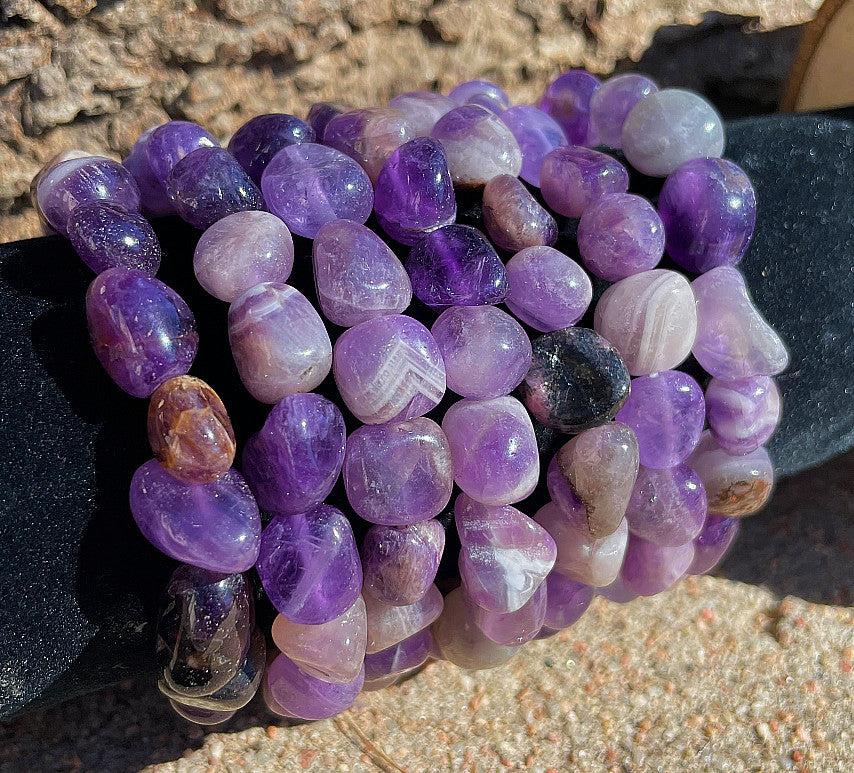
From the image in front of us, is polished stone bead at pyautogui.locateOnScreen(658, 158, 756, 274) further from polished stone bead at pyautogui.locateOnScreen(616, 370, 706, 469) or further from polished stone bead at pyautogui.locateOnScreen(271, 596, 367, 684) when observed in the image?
polished stone bead at pyautogui.locateOnScreen(271, 596, 367, 684)

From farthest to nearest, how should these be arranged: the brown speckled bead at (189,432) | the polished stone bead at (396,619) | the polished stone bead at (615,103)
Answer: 1. the polished stone bead at (615,103)
2. the polished stone bead at (396,619)
3. the brown speckled bead at (189,432)

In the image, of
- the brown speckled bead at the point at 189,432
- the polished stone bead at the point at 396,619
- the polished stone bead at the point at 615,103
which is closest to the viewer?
the brown speckled bead at the point at 189,432

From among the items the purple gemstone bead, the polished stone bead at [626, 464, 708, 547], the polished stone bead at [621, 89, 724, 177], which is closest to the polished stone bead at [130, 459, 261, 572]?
the purple gemstone bead

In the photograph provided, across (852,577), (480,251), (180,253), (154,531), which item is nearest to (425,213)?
(480,251)

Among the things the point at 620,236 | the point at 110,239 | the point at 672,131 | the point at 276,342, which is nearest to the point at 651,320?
the point at 620,236

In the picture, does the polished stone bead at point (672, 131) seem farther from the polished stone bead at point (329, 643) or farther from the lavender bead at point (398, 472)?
the polished stone bead at point (329, 643)

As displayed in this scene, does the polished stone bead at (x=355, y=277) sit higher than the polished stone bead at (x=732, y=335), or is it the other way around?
the polished stone bead at (x=355, y=277)

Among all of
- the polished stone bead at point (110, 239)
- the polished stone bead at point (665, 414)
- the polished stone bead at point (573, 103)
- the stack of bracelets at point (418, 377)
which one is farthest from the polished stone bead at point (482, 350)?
the polished stone bead at point (573, 103)
